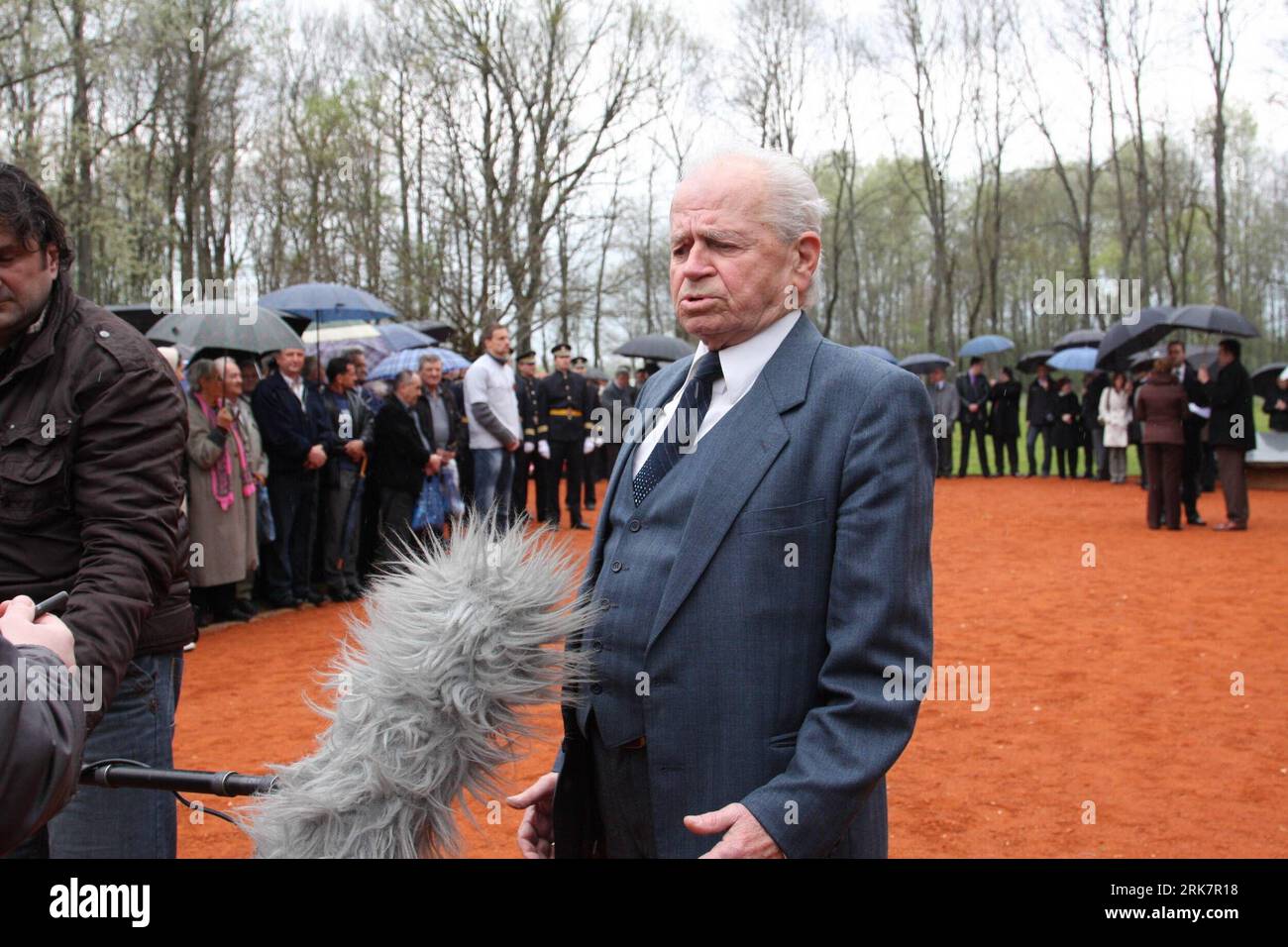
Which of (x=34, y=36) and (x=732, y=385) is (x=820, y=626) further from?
(x=34, y=36)

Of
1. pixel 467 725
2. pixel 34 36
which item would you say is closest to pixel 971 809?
pixel 467 725

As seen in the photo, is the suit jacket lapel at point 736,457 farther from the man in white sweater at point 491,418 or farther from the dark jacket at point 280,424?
the man in white sweater at point 491,418

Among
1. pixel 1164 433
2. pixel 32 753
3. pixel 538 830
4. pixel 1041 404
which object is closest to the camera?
pixel 32 753

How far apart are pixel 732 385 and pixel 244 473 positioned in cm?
763

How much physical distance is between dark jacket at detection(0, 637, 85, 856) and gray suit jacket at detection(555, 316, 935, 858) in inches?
37.2

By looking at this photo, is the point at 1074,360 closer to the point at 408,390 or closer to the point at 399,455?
the point at 408,390

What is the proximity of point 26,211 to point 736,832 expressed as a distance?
71.2 inches

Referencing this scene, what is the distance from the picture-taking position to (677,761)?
6.36 feet

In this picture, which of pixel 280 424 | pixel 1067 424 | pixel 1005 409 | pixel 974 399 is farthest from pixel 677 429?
pixel 974 399

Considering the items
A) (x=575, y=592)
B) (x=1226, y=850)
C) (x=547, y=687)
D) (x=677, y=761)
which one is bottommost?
(x=1226, y=850)

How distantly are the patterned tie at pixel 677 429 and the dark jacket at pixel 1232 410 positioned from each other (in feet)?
45.0

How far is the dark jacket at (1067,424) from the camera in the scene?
22484 millimetres

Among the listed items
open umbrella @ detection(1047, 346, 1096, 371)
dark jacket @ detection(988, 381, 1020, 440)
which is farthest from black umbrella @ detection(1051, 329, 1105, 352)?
dark jacket @ detection(988, 381, 1020, 440)

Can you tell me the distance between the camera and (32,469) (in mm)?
2174
